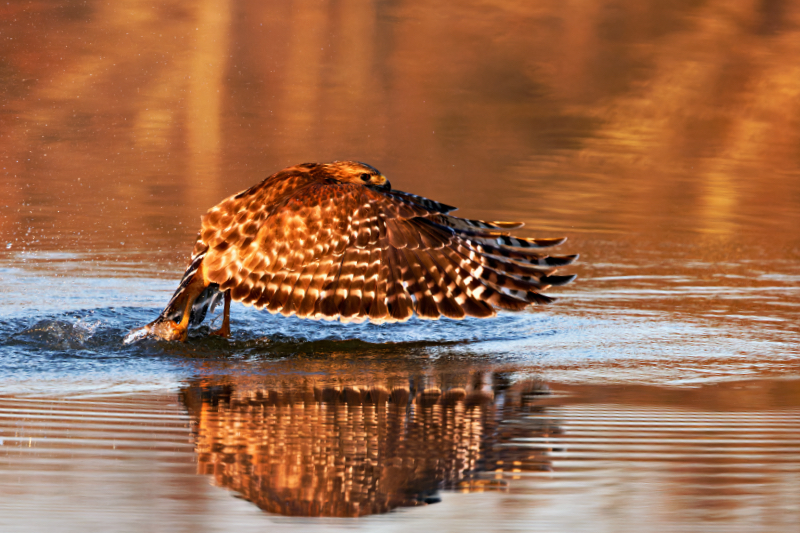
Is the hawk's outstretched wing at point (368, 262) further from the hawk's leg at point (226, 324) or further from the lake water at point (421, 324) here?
the hawk's leg at point (226, 324)

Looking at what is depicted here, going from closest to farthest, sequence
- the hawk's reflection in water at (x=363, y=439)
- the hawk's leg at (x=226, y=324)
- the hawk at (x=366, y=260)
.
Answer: the hawk's reflection in water at (x=363, y=439) < the hawk at (x=366, y=260) < the hawk's leg at (x=226, y=324)

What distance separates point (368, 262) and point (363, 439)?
2036 millimetres

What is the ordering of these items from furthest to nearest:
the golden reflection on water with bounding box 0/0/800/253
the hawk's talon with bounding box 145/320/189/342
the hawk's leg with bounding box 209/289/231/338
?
the golden reflection on water with bounding box 0/0/800/253, the hawk's leg with bounding box 209/289/231/338, the hawk's talon with bounding box 145/320/189/342

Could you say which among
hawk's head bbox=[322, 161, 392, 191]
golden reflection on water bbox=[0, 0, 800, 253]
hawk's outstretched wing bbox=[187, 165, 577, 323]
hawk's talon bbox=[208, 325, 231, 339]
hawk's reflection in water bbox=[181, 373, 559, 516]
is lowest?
hawk's reflection in water bbox=[181, 373, 559, 516]

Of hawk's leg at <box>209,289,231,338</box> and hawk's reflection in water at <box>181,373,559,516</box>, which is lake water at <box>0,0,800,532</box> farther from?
hawk's leg at <box>209,289,231,338</box>

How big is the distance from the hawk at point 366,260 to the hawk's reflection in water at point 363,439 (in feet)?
2.07

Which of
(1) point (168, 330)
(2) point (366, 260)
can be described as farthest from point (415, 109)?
(2) point (366, 260)

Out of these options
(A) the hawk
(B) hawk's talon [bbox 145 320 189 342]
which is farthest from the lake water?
(A) the hawk

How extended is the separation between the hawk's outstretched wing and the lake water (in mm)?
365

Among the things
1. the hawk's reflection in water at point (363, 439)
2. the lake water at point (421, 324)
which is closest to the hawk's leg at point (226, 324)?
the lake water at point (421, 324)

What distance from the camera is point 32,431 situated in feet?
17.1

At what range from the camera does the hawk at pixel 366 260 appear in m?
6.95

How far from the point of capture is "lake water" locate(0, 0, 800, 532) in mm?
4426

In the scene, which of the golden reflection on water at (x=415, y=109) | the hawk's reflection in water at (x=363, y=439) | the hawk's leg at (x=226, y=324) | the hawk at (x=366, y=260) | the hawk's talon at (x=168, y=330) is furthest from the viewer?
the golden reflection on water at (x=415, y=109)
